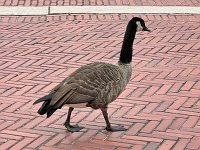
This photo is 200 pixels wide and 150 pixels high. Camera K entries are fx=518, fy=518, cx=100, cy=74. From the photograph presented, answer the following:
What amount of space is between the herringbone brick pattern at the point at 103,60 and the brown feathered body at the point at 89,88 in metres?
0.40

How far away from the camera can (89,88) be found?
15.7 ft

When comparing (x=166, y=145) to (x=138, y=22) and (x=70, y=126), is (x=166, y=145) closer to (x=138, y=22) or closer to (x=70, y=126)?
(x=70, y=126)

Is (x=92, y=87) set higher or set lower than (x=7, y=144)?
higher

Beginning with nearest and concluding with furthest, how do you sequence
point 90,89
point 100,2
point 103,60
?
point 90,89, point 103,60, point 100,2

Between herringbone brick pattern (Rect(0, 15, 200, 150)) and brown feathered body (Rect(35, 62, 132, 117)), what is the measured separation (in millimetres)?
395

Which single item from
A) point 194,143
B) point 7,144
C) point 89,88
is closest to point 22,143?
point 7,144

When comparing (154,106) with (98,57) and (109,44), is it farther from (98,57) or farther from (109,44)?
(109,44)

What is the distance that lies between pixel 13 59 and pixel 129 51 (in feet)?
8.77

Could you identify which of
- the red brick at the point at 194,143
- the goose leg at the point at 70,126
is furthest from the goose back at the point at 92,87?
the red brick at the point at 194,143

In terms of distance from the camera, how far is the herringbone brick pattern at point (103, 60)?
4.95m

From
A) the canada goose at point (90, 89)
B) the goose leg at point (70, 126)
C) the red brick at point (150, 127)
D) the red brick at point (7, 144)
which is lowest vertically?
the red brick at point (150, 127)

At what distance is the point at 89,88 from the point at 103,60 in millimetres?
2502

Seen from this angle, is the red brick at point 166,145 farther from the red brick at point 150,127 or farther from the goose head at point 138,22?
the goose head at point 138,22

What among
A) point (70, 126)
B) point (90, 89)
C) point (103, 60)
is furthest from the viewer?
point (103, 60)
